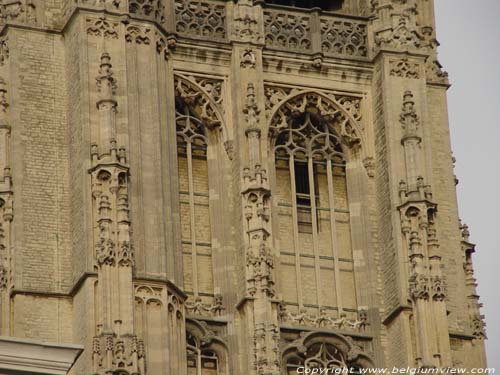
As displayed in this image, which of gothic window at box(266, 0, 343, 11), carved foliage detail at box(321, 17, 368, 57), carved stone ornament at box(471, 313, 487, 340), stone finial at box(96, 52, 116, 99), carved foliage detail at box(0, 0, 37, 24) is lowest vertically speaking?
carved stone ornament at box(471, 313, 487, 340)

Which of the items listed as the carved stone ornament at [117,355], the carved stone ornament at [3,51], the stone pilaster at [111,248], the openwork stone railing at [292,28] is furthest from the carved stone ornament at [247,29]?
the carved stone ornament at [117,355]

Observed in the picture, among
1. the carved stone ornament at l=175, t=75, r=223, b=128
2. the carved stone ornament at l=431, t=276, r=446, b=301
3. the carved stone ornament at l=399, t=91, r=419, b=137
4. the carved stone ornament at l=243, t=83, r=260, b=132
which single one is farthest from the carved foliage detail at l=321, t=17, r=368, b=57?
the carved stone ornament at l=431, t=276, r=446, b=301

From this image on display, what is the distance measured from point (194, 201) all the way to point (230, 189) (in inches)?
23.6

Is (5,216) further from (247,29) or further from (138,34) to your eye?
(247,29)

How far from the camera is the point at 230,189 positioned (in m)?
49.6

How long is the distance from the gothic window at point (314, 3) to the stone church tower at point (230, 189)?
0.11 metres

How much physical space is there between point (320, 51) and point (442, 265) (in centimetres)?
432

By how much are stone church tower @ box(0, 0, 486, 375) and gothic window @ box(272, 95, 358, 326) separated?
0.04 m

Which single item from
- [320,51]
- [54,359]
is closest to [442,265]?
[320,51]

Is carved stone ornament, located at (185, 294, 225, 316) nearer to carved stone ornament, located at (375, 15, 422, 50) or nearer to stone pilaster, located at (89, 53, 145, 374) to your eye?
stone pilaster, located at (89, 53, 145, 374)

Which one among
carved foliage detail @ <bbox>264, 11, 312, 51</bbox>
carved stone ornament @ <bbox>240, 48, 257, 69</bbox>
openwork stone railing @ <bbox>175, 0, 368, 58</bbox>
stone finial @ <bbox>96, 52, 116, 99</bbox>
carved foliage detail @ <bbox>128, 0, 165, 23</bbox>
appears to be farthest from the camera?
carved foliage detail @ <bbox>264, 11, 312, 51</bbox>

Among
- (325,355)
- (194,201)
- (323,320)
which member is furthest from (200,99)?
(325,355)

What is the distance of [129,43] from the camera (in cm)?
4916

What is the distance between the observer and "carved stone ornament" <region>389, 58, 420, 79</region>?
5119cm
